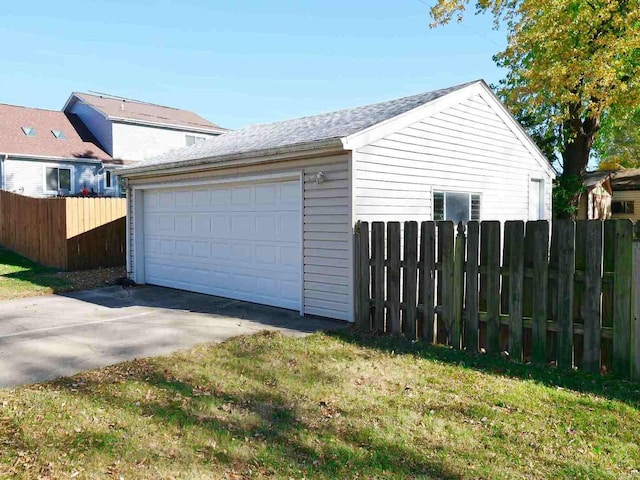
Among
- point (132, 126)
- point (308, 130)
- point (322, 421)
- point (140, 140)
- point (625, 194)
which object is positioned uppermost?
point (132, 126)

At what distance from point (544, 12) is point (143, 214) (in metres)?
14.5

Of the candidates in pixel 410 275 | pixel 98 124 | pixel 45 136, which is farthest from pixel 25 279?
pixel 98 124

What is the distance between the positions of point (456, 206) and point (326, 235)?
3.38 metres

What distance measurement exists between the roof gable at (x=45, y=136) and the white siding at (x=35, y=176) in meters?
0.48

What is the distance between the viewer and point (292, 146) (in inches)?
304

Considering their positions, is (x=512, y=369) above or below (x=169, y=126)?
below

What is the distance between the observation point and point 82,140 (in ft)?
85.4

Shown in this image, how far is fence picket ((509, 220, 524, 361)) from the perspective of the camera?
5.64 metres

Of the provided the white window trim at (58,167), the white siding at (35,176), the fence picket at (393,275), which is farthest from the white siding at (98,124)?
the fence picket at (393,275)

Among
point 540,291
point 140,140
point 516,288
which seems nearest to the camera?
point 540,291

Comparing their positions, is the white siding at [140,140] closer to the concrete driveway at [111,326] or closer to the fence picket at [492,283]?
the concrete driveway at [111,326]

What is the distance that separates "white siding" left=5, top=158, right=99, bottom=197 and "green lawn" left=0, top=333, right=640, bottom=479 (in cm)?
2150

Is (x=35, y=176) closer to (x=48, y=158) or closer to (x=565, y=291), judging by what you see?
(x=48, y=158)

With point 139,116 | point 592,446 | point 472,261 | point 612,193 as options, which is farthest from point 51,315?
point 612,193
